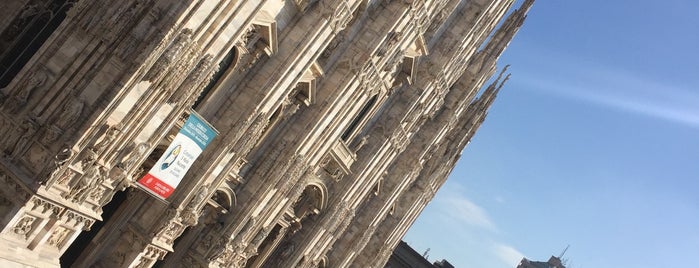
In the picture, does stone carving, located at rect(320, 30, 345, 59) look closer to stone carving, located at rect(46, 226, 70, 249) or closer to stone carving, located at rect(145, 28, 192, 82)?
stone carving, located at rect(145, 28, 192, 82)

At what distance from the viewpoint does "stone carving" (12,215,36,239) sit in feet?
52.9

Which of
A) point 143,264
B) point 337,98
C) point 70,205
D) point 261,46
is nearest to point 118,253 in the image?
point 143,264

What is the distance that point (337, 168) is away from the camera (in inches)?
1172

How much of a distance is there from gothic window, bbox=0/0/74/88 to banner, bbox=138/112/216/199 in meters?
4.42

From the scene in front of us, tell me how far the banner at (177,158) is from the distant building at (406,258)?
141 ft

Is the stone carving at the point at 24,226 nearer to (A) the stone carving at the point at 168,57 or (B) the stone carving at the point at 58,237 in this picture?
(B) the stone carving at the point at 58,237

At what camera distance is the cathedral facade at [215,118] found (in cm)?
1622

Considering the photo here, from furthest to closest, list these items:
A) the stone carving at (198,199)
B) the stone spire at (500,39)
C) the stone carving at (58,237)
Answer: the stone spire at (500,39)
the stone carving at (198,199)
the stone carving at (58,237)

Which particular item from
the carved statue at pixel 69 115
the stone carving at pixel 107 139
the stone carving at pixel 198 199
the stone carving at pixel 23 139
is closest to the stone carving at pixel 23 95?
the stone carving at pixel 23 139

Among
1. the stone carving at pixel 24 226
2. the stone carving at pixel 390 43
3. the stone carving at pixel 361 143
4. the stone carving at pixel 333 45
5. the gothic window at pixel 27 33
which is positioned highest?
the stone carving at pixel 390 43

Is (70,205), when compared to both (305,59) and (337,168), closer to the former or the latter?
(305,59)

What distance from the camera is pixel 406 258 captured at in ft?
198

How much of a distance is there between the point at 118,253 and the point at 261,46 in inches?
326

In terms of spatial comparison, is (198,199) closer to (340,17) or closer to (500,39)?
(340,17)
